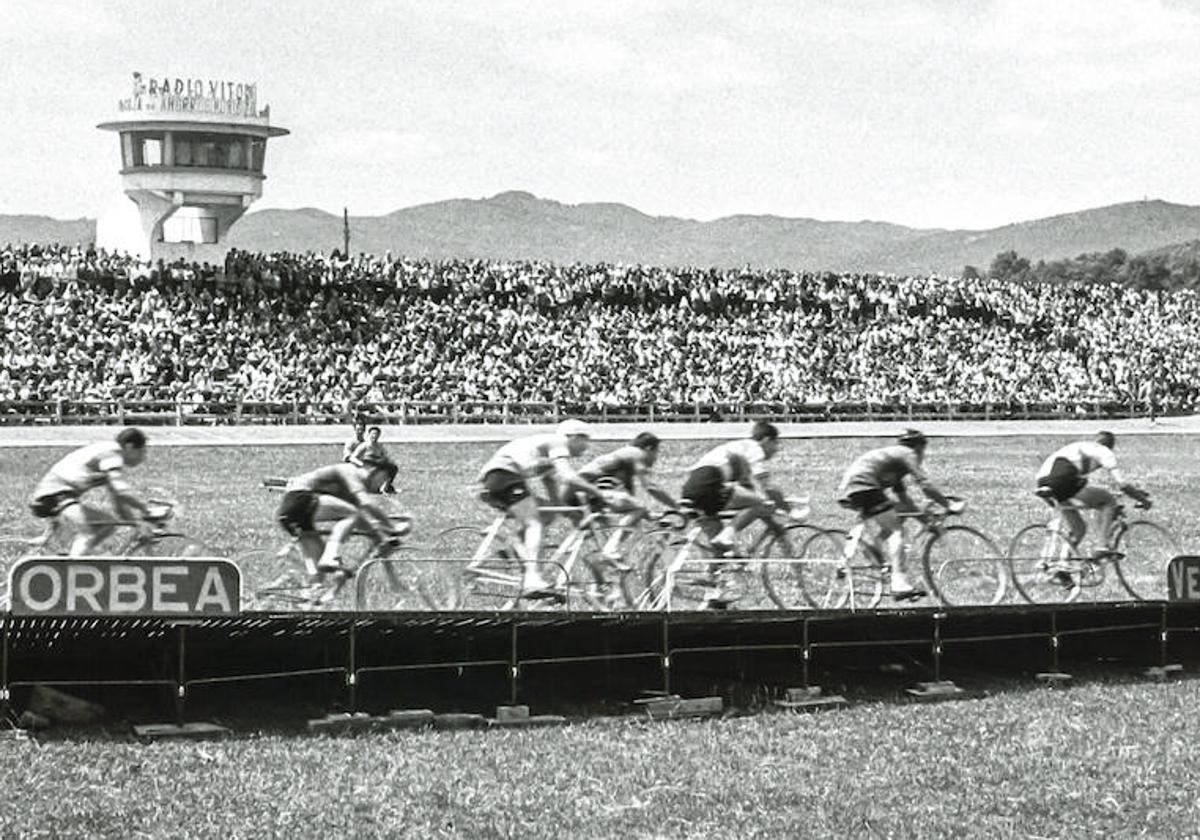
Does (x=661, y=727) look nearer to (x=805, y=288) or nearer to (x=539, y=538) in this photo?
(x=539, y=538)

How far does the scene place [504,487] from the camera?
17.8 m

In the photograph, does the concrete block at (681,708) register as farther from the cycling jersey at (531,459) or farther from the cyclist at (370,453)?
the cyclist at (370,453)

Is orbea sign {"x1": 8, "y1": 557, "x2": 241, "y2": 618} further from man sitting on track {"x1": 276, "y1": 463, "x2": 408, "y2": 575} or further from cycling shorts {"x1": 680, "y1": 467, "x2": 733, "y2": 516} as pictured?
cycling shorts {"x1": 680, "y1": 467, "x2": 733, "y2": 516}

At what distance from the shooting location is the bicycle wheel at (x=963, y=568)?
18.4 metres

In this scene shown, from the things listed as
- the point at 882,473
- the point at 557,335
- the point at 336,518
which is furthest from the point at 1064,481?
the point at 557,335

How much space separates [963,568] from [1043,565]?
44.8 inches

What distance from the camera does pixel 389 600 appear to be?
1667 centimetres

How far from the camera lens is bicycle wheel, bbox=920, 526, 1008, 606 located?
1839 cm

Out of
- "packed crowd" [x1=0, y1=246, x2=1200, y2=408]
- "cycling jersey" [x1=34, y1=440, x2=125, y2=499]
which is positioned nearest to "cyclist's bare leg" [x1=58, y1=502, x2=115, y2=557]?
"cycling jersey" [x1=34, y1=440, x2=125, y2=499]

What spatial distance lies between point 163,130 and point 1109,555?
62.1 meters

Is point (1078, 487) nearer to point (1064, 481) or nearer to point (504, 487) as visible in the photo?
point (1064, 481)

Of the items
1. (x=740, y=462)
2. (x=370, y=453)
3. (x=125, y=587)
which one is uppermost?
(x=740, y=462)

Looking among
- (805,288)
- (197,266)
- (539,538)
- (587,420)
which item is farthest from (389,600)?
(805,288)

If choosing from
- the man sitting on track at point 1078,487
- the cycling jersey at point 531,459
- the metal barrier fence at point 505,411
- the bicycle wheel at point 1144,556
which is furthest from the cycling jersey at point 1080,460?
the metal barrier fence at point 505,411
